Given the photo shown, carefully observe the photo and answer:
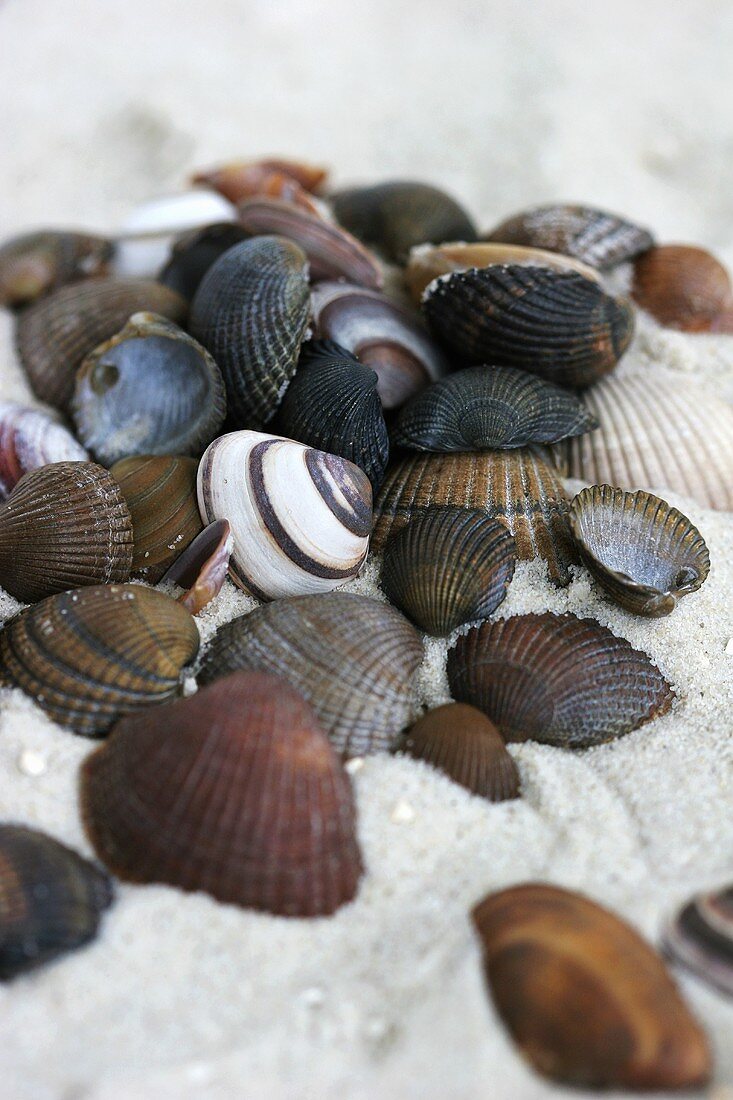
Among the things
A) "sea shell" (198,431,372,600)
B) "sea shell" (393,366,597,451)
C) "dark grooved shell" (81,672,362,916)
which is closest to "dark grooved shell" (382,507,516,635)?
"sea shell" (198,431,372,600)

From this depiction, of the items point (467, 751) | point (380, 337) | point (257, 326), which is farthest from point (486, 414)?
point (467, 751)

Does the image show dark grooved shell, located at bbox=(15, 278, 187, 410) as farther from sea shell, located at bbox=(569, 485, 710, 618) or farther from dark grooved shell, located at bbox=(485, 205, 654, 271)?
sea shell, located at bbox=(569, 485, 710, 618)

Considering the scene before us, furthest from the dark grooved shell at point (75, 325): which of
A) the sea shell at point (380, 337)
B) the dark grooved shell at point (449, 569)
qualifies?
the dark grooved shell at point (449, 569)

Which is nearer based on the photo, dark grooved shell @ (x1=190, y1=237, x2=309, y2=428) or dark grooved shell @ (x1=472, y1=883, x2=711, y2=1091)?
dark grooved shell @ (x1=472, y1=883, x2=711, y2=1091)

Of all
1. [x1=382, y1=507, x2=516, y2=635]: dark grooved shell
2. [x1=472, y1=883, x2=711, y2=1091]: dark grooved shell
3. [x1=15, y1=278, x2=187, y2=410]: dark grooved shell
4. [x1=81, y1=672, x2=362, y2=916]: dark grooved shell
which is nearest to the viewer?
[x1=472, y1=883, x2=711, y2=1091]: dark grooved shell

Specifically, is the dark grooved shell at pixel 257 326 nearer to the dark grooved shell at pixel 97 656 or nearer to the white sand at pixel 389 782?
the white sand at pixel 389 782

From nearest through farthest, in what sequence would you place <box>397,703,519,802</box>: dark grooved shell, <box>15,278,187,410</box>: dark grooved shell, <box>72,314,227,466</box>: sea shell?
1. <box>397,703,519,802</box>: dark grooved shell
2. <box>72,314,227,466</box>: sea shell
3. <box>15,278,187,410</box>: dark grooved shell

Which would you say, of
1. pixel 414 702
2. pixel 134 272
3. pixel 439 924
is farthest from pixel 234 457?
pixel 134 272
